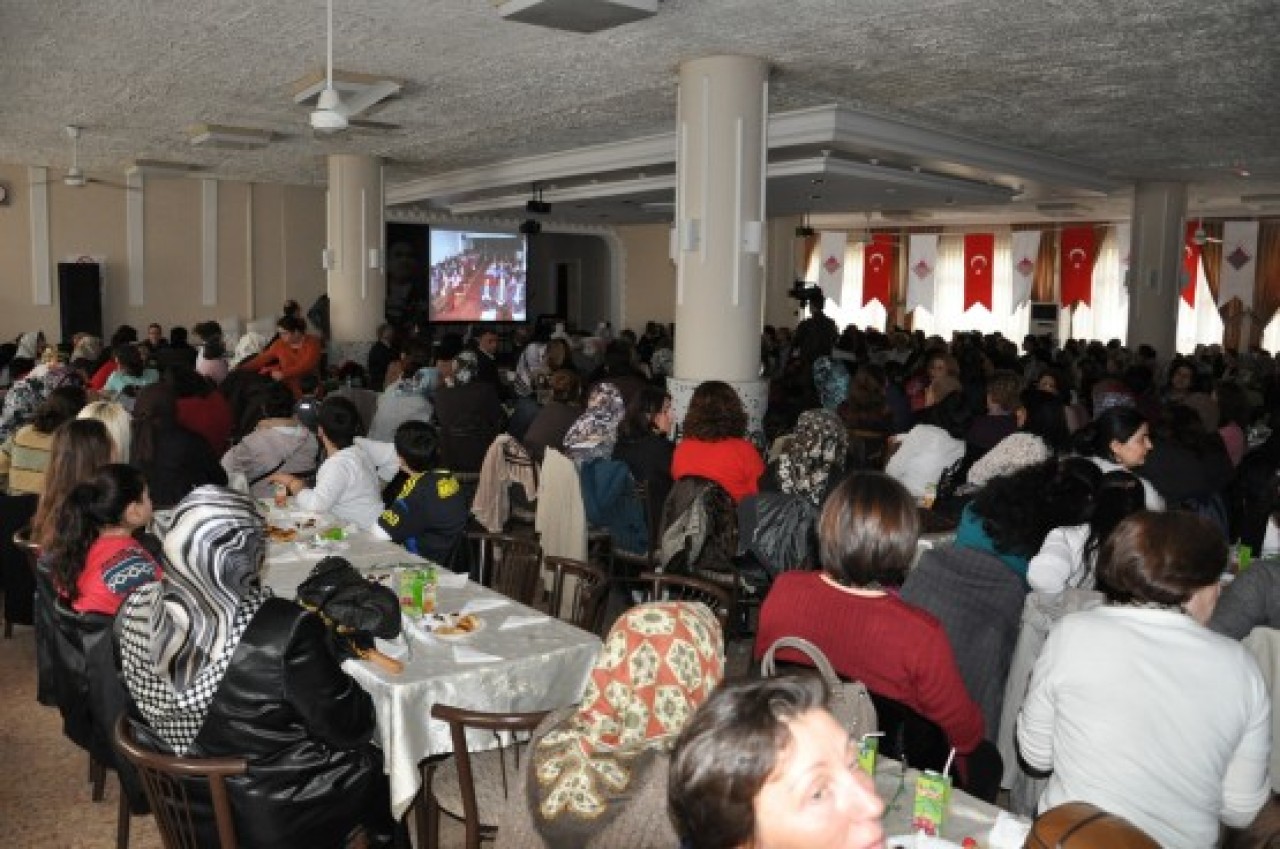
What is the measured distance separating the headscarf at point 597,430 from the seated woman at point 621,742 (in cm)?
375

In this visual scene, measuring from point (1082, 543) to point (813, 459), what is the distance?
1542mm

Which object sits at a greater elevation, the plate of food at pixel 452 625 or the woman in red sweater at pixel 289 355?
the woman in red sweater at pixel 289 355

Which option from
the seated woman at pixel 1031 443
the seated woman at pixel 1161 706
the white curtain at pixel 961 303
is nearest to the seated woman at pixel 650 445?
the seated woman at pixel 1031 443

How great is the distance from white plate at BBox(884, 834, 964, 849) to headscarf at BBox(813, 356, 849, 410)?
253 inches

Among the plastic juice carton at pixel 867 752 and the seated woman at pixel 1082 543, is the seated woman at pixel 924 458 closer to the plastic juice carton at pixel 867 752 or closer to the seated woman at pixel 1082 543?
the seated woman at pixel 1082 543

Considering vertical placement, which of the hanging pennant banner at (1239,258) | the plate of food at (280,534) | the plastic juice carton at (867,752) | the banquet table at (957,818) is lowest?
the banquet table at (957,818)

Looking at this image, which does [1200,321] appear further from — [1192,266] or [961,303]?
[961,303]

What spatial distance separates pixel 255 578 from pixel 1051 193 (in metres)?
13.9

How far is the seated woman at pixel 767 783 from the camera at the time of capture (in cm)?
142

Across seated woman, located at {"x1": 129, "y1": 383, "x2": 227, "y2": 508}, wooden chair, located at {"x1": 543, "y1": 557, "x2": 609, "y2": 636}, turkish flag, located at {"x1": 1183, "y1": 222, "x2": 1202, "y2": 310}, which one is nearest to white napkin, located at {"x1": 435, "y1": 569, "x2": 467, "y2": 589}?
wooden chair, located at {"x1": 543, "y1": 557, "x2": 609, "y2": 636}

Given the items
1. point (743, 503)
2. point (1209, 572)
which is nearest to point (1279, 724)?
point (1209, 572)

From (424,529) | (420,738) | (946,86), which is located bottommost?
(420,738)

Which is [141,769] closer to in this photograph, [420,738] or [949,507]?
[420,738]

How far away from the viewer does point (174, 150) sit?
38.5 ft
